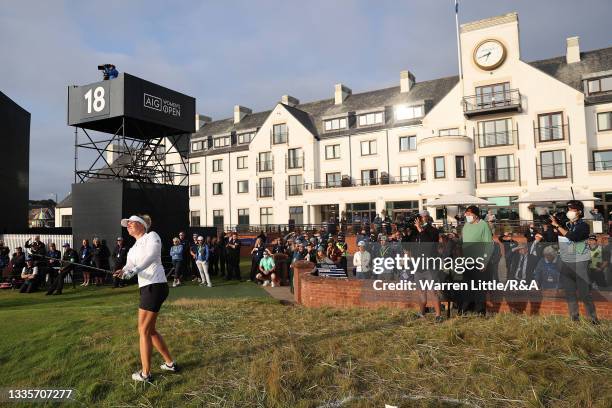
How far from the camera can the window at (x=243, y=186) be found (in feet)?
155

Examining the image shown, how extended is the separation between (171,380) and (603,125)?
34578 millimetres

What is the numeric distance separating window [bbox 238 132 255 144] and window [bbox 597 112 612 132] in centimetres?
3364

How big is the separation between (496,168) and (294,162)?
20.0 metres

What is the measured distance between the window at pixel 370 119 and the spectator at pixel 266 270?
29.1 m

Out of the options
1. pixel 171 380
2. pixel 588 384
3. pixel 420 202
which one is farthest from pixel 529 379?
pixel 420 202

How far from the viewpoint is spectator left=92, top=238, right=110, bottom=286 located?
1442 cm

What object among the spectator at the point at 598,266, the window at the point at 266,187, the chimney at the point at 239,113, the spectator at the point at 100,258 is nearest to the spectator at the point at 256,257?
the spectator at the point at 100,258

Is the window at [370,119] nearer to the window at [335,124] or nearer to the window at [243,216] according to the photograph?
the window at [335,124]

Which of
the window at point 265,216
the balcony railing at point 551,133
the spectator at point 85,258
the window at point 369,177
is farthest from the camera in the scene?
the window at point 265,216

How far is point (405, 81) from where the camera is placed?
41.6 metres

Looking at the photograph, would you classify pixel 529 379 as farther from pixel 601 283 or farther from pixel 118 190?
pixel 118 190

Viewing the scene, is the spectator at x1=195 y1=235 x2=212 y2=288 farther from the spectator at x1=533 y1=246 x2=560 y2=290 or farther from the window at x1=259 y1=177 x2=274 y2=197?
the window at x1=259 y1=177 x2=274 y2=197

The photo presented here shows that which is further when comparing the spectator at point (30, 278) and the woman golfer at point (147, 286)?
the spectator at point (30, 278)

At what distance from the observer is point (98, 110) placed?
50.4 feet
